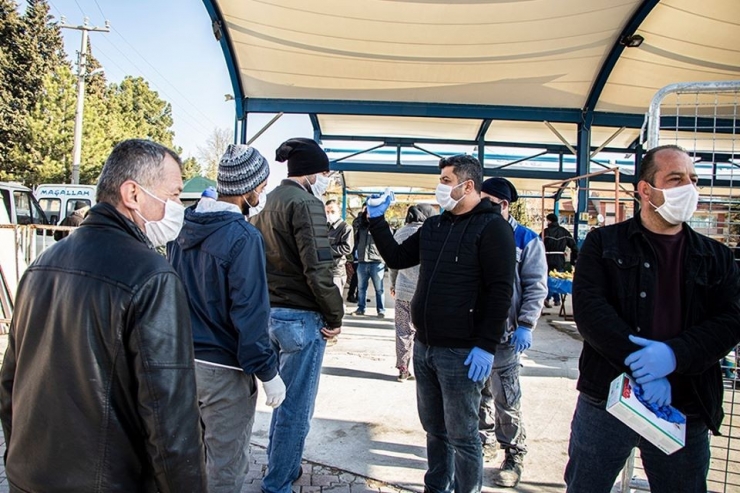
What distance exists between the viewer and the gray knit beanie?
2455mm

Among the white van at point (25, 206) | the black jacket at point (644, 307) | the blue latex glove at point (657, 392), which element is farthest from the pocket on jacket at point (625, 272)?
the white van at point (25, 206)

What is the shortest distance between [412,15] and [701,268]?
647 cm

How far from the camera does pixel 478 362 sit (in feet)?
8.18

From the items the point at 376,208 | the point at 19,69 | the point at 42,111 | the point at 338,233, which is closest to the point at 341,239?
the point at 338,233

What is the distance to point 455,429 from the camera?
2.56m

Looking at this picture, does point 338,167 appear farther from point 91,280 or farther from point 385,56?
point 91,280

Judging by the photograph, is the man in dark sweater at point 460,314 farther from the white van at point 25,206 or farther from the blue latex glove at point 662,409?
the white van at point 25,206

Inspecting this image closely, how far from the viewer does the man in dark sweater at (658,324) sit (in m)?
1.91

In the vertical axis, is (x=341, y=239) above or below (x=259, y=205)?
below

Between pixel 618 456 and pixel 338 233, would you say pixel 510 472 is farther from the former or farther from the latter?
pixel 338 233

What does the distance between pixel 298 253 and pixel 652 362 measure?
180 cm

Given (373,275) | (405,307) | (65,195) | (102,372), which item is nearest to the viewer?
(102,372)

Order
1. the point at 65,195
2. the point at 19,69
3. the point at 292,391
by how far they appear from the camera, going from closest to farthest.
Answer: the point at 292,391, the point at 65,195, the point at 19,69

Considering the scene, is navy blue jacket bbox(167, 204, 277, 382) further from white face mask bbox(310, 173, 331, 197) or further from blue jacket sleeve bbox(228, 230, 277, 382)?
white face mask bbox(310, 173, 331, 197)
